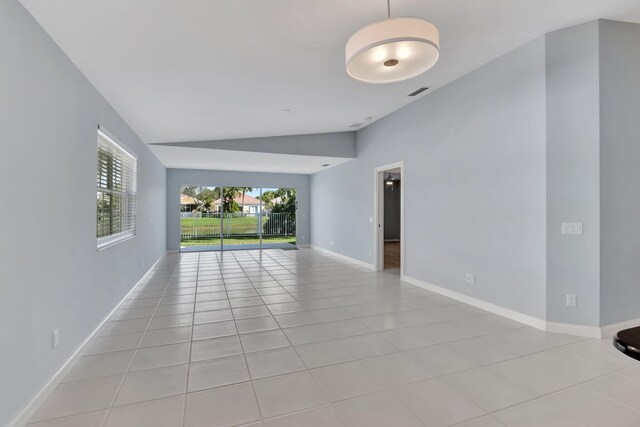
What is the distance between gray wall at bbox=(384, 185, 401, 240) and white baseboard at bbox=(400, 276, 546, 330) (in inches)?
279

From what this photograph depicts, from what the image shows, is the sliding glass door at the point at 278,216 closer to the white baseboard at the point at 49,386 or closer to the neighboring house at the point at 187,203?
the neighboring house at the point at 187,203

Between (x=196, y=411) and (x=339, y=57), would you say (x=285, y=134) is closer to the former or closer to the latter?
(x=339, y=57)

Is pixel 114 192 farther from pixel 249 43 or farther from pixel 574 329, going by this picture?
pixel 574 329

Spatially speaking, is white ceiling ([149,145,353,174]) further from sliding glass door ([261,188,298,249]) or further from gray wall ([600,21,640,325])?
gray wall ([600,21,640,325])

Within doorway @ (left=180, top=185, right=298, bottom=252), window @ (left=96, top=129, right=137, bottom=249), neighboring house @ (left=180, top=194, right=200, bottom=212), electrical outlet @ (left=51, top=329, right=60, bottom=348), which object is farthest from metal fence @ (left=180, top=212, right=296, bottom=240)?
electrical outlet @ (left=51, top=329, right=60, bottom=348)

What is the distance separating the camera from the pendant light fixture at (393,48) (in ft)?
5.62

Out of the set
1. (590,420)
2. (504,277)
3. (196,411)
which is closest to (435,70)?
(504,277)

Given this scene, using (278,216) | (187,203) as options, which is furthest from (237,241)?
(187,203)

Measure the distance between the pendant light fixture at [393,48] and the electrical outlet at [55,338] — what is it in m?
2.79

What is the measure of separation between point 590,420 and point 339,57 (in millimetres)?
3324

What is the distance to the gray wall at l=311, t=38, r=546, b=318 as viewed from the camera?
3.16 m

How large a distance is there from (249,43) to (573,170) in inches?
128

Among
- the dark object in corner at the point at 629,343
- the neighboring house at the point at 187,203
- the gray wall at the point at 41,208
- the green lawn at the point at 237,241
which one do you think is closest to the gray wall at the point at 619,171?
the dark object in corner at the point at 629,343

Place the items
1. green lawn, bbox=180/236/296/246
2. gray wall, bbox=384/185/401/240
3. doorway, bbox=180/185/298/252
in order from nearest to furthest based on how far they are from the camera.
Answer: doorway, bbox=180/185/298/252 → green lawn, bbox=180/236/296/246 → gray wall, bbox=384/185/401/240
